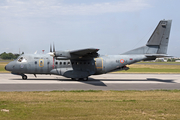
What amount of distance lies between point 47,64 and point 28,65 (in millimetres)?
2293

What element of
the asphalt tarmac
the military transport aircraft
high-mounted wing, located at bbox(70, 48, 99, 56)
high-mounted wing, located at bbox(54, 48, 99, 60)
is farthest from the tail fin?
high-mounted wing, located at bbox(54, 48, 99, 60)

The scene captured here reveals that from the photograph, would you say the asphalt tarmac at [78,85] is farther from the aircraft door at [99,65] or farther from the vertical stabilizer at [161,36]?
the vertical stabilizer at [161,36]

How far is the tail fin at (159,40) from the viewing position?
80.5 ft

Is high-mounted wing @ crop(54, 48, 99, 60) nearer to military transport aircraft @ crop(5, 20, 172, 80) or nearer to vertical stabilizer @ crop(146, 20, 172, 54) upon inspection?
military transport aircraft @ crop(5, 20, 172, 80)

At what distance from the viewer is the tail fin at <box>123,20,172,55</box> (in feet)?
80.5

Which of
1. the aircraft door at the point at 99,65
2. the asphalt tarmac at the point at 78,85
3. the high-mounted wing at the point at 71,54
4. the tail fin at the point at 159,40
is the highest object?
the tail fin at the point at 159,40

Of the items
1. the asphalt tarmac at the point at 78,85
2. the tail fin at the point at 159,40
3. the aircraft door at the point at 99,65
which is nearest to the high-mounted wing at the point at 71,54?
the aircraft door at the point at 99,65

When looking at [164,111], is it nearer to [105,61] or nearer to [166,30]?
[105,61]

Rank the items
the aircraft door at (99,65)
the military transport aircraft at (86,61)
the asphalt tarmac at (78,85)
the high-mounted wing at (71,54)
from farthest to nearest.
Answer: the aircraft door at (99,65) < the military transport aircraft at (86,61) < the high-mounted wing at (71,54) < the asphalt tarmac at (78,85)

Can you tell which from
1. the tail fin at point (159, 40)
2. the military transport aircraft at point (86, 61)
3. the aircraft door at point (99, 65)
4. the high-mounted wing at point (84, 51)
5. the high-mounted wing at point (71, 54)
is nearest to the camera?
Answer: the high-mounted wing at point (84, 51)

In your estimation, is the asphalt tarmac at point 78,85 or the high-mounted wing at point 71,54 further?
the high-mounted wing at point 71,54

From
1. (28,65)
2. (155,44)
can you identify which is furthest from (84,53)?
(155,44)

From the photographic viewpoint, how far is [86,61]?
23844 mm

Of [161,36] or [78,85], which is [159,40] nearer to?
[161,36]
